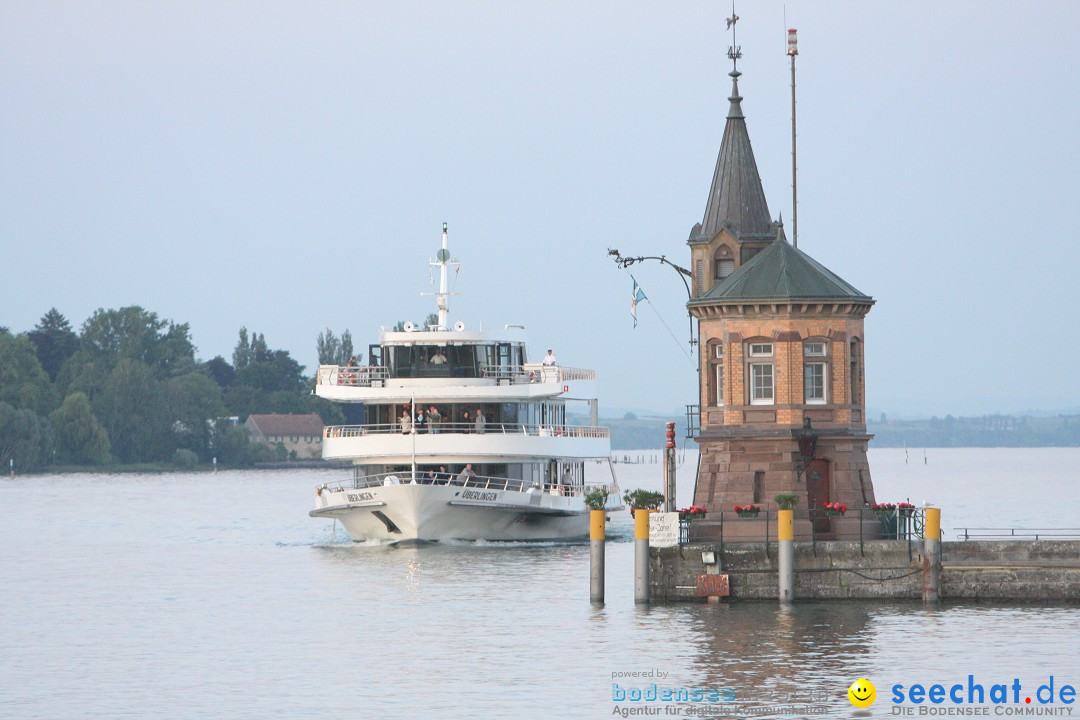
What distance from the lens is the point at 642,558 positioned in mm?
40719

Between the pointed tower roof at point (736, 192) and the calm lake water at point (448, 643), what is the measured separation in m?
9.20

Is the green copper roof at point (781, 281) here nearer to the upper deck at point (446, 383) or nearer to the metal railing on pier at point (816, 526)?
the metal railing on pier at point (816, 526)

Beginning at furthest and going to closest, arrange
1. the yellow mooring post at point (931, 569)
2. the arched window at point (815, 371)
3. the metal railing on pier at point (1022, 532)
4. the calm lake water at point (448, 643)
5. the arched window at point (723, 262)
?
the arched window at point (723, 262)
the arched window at point (815, 371)
the metal railing on pier at point (1022, 532)
the yellow mooring post at point (931, 569)
the calm lake water at point (448, 643)

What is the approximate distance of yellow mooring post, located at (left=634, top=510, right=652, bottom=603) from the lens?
1581 inches

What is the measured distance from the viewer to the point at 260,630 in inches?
1748

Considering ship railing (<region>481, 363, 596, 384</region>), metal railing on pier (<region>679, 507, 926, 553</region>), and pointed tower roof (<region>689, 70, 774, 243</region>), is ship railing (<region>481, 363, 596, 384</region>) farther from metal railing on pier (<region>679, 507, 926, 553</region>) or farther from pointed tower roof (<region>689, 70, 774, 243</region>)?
metal railing on pier (<region>679, 507, 926, 553</region>)

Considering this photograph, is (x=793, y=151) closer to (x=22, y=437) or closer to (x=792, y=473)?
(x=792, y=473)

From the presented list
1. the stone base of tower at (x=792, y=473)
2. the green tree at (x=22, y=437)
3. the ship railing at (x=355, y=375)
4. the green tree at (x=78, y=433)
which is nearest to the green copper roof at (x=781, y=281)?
the stone base of tower at (x=792, y=473)

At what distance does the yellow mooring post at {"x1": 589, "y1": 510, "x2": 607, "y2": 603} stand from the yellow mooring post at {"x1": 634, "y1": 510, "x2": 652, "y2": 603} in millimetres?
757

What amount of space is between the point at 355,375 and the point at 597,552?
23.9 m

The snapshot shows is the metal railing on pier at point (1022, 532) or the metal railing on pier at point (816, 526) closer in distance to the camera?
the metal railing on pier at point (1022, 532)

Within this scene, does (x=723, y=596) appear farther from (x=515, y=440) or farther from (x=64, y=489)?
(x=64, y=489)

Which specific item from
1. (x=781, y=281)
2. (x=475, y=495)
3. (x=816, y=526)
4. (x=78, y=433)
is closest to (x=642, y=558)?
(x=816, y=526)

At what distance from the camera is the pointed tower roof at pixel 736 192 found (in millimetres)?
48656
